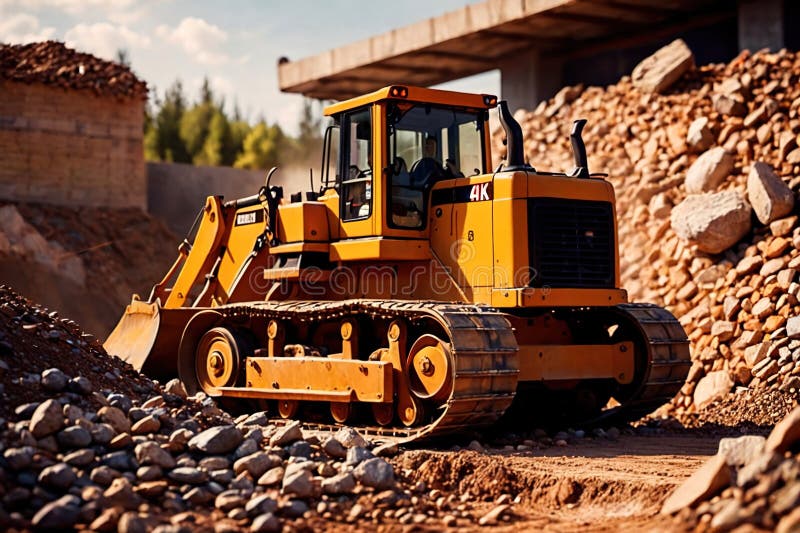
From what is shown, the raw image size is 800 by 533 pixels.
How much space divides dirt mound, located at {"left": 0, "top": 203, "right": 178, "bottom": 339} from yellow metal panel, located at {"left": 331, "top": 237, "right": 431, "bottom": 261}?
11330mm

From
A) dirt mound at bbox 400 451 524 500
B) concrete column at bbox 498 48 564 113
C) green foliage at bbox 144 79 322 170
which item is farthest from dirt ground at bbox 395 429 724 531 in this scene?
green foliage at bbox 144 79 322 170

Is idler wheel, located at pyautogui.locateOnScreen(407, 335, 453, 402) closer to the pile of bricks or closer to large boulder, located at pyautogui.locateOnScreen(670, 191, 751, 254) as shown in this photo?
large boulder, located at pyautogui.locateOnScreen(670, 191, 751, 254)

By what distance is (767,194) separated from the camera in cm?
1325

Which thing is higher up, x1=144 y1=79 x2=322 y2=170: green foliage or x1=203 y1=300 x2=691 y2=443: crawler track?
x1=144 y1=79 x2=322 y2=170: green foliage

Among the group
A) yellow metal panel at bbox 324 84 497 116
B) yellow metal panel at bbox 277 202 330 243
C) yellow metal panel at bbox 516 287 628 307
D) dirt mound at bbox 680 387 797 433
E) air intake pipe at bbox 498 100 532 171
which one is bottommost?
dirt mound at bbox 680 387 797 433

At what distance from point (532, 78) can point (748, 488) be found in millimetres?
14365

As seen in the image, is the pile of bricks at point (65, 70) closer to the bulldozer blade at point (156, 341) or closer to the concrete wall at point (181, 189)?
the concrete wall at point (181, 189)

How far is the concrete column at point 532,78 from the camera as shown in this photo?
62.8ft

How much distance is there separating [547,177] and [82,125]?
1414 cm

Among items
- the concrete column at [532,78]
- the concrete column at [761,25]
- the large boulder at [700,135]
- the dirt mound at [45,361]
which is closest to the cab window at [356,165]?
the dirt mound at [45,361]

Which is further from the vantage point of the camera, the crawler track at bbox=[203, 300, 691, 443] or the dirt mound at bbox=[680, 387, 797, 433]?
the dirt mound at bbox=[680, 387, 797, 433]

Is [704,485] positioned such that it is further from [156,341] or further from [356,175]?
[156,341]

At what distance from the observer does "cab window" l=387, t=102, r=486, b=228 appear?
10484 mm

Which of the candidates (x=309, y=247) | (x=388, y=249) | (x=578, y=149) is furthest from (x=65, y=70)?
(x=578, y=149)
